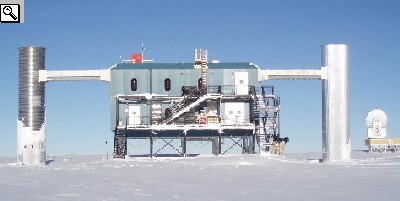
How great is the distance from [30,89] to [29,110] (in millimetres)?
1799

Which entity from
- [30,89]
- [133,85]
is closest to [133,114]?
[133,85]

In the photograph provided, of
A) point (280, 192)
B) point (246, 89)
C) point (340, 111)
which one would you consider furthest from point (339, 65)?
point (280, 192)

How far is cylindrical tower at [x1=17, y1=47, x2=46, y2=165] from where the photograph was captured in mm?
52875

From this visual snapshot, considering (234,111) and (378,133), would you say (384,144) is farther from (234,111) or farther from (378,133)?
(234,111)

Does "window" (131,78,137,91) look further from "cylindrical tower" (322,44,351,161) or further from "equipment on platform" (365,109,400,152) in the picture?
"equipment on platform" (365,109,400,152)

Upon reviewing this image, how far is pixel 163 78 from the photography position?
55.9 meters

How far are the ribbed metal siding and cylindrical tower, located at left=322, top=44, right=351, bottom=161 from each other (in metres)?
24.4

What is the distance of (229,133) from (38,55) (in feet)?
58.8

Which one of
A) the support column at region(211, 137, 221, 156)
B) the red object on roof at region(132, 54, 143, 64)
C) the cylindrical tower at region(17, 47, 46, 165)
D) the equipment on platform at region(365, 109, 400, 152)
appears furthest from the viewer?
the equipment on platform at region(365, 109, 400, 152)

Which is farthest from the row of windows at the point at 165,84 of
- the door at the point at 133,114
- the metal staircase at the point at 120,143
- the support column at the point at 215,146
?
the support column at the point at 215,146

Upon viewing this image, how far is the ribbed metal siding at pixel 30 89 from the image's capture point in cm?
5291

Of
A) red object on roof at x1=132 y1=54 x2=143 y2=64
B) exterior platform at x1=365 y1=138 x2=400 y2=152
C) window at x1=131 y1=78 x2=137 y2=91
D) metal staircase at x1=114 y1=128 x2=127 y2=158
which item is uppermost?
red object on roof at x1=132 y1=54 x2=143 y2=64

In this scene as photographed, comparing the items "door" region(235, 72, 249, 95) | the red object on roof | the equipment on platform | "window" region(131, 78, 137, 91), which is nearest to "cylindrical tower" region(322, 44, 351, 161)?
"door" region(235, 72, 249, 95)

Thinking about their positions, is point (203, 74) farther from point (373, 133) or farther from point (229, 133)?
point (373, 133)
